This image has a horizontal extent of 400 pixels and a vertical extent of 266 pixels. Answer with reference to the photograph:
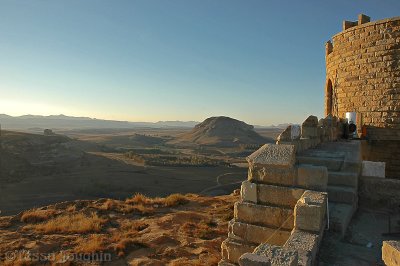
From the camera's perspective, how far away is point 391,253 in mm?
3385

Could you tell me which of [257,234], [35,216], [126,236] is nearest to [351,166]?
[257,234]

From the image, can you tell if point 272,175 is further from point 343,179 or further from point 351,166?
point 351,166

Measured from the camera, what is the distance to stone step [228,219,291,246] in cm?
495

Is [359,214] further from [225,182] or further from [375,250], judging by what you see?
[225,182]

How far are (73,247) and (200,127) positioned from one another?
311ft

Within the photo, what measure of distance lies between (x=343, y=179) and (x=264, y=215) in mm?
1946

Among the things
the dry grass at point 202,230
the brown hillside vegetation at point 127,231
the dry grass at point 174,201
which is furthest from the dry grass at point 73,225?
the dry grass at point 202,230

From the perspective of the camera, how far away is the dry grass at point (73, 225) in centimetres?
1122

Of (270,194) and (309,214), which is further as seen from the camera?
(270,194)

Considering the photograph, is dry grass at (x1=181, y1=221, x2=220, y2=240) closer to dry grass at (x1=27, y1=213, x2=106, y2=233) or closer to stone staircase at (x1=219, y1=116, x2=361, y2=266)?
dry grass at (x1=27, y1=213, x2=106, y2=233)

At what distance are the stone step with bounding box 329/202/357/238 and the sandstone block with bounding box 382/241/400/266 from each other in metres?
1.13

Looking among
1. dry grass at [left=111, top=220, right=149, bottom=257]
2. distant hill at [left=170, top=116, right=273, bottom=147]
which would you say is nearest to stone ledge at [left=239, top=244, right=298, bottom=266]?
dry grass at [left=111, top=220, right=149, bottom=257]

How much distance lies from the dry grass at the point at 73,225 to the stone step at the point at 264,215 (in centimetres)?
744

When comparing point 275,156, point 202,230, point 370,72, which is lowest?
point 202,230
